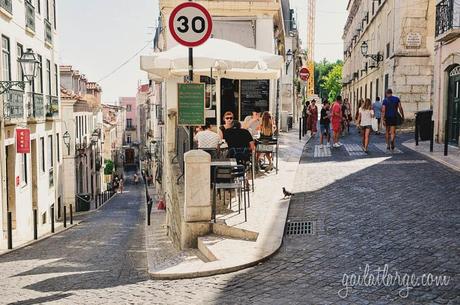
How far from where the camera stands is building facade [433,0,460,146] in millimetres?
16250

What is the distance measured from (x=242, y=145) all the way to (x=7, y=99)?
8.43 metres

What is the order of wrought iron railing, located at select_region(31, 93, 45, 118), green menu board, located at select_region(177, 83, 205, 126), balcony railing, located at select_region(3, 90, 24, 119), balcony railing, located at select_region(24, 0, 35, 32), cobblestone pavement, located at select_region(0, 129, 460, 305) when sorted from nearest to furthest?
cobblestone pavement, located at select_region(0, 129, 460, 305) → green menu board, located at select_region(177, 83, 205, 126) → balcony railing, located at select_region(3, 90, 24, 119) → balcony railing, located at select_region(24, 0, 35, 32) → wrought iron railing, located at select_region(31, 93, 45, 118)

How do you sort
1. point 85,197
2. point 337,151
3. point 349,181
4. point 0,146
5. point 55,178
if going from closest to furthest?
point 349,181, point 0,146, point 337,151, point 55,178, point 85,197

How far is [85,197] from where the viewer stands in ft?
112

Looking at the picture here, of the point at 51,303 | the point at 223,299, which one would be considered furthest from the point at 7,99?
the point at 223,299

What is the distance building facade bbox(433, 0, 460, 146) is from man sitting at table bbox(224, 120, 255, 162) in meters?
8.44

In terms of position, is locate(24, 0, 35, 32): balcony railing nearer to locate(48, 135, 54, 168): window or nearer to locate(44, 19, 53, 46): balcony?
locate(44, 19, 53, 46): balcony

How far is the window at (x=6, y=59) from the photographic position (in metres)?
16.2

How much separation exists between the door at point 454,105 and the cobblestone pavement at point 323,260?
6.08 metres

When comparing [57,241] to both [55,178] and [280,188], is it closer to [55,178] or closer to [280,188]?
[280,188]

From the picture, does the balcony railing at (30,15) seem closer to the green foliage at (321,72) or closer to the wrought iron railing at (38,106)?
the wrought iron railing at (38,106)

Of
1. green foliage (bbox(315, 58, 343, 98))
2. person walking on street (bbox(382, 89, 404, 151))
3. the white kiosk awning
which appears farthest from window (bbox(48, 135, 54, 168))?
green foliage (bbox(315, 58, 343, 98))

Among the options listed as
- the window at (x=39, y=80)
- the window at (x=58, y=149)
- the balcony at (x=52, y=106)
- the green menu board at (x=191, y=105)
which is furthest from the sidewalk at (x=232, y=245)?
the window at (x=58, y=149)

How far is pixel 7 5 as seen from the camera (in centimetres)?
1620
